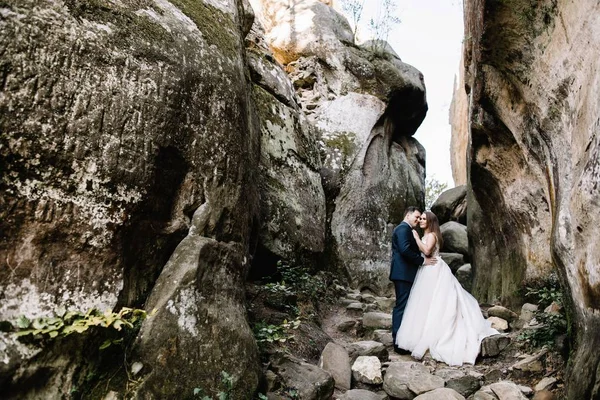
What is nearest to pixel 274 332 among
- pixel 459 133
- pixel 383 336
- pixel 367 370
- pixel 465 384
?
pixel 367 370

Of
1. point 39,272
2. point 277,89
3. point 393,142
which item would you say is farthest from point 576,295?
point 393,142

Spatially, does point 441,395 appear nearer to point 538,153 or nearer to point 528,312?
point 528,312

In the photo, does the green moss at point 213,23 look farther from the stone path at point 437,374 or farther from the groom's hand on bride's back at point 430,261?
the groom's hand on bride's back at point 430,261

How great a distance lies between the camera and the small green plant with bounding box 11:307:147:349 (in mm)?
3092

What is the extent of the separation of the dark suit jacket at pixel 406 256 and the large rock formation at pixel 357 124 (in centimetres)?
354

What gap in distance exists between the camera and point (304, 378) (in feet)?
14.4

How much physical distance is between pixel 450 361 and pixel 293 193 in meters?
3.97

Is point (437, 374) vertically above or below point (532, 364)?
below

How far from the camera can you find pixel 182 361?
363cm

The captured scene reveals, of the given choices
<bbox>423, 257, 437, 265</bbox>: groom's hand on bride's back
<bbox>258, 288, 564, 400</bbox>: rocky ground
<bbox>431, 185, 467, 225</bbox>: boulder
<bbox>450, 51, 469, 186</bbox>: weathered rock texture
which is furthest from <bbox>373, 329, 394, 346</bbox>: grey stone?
<bbox>450, 51, 469, 186</bbox>: weathered rock texture

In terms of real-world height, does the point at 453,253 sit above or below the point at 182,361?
above

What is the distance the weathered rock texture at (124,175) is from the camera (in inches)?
131

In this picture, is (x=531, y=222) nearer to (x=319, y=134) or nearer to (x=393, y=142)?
(x=319, y=134)

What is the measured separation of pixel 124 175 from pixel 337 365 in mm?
2900
